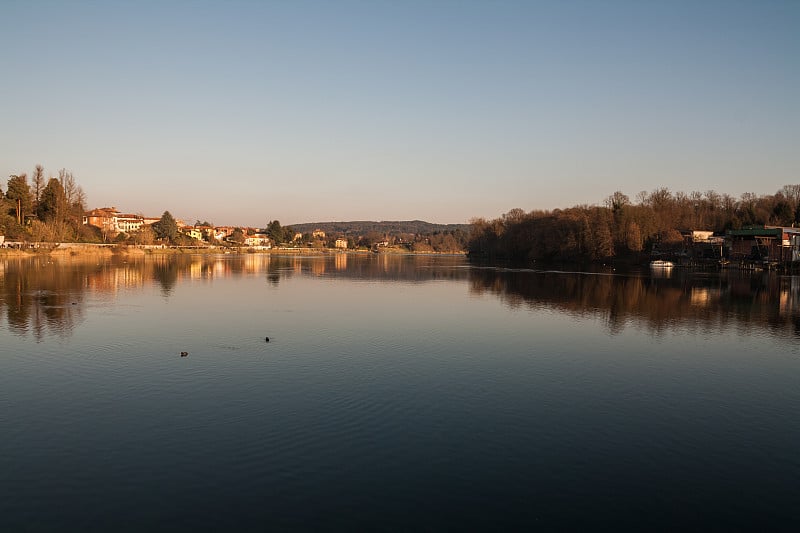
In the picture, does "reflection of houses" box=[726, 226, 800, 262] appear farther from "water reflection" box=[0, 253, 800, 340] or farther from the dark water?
the dark water

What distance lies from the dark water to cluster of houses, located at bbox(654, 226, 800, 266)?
57921mm

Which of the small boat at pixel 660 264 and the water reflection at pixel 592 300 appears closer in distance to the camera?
the water reflection at pixel 592 300

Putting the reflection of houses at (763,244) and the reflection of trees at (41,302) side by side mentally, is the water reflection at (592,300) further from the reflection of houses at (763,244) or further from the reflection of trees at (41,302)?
the reflection of houses at (763,244)

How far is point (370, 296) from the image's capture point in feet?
120

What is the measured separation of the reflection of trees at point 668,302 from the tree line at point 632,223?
37442 millimetres

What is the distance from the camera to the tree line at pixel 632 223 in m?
87.1

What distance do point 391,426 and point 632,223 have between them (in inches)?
3253

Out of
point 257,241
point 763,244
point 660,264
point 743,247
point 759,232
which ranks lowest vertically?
point 660,264

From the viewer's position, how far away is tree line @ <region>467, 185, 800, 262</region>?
3430 inches

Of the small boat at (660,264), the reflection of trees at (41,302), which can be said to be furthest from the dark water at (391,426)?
the small boat at (660,264)

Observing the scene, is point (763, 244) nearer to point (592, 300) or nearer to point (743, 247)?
point (743, 247)

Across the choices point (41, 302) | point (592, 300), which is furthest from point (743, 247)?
point (41, 302)

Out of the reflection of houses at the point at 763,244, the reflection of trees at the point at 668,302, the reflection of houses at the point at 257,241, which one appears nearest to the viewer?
the reflection of trees at the point at 668,302

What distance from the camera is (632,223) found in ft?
276
